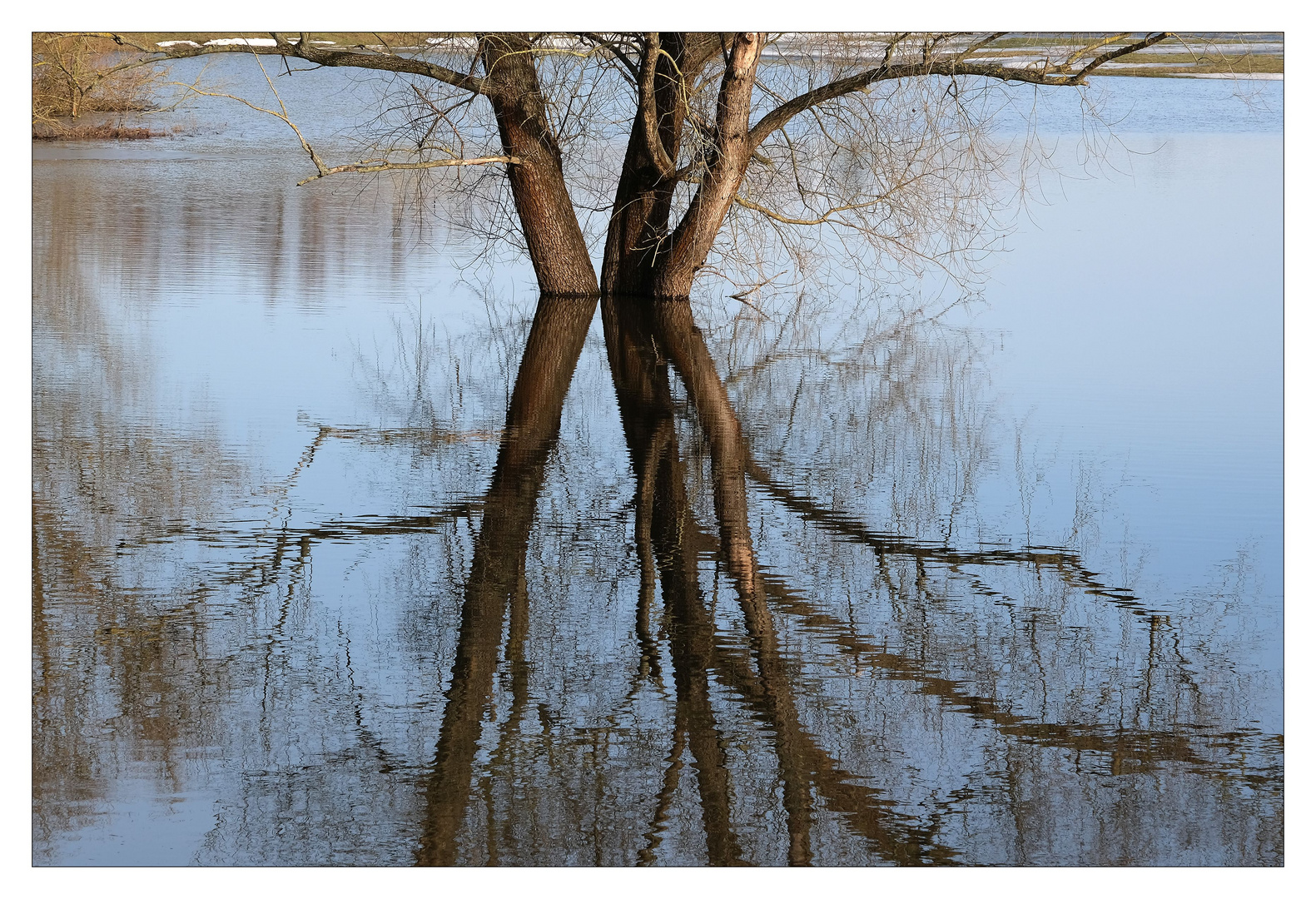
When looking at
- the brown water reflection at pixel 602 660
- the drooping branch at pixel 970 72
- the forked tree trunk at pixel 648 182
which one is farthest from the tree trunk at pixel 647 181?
the brown water reflection at pixel 602 660

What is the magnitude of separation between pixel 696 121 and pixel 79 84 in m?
4.62

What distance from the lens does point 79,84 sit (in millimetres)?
10570

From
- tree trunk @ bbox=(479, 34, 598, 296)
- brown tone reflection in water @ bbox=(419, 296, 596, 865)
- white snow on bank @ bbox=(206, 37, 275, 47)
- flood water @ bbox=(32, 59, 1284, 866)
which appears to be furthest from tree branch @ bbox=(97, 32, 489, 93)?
brown tone reflection in water @ bbox=(419, 296, 596, 865)

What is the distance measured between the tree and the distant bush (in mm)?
331

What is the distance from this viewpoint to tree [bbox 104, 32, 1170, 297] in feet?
32.0

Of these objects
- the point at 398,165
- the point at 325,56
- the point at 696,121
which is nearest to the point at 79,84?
the point at 325,56

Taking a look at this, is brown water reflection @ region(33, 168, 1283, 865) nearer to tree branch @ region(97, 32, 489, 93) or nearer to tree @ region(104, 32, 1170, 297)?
tree branch @ region(97, 32, 489, 93)

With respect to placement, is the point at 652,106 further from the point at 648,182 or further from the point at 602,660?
→ the point at 602,660

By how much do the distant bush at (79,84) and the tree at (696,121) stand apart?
33cm

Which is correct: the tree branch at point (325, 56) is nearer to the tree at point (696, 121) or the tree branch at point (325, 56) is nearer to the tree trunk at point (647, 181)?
the tree at point (696, 121)

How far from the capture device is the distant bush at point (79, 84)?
8.50 meters

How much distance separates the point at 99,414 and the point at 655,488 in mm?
3016

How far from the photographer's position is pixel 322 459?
21.3 feet

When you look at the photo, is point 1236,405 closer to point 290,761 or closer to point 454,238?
point 290,761
